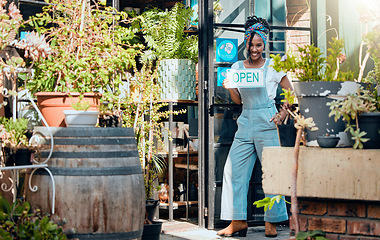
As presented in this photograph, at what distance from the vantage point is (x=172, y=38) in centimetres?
598

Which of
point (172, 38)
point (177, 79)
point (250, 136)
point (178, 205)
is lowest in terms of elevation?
point (178, 205)

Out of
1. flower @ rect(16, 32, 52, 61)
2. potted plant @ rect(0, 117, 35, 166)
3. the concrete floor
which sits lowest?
the concrete floor

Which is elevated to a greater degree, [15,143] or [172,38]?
[172,38]

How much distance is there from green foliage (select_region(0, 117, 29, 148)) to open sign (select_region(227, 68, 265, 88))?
2031mm

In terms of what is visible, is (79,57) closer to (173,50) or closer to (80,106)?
(80,106)

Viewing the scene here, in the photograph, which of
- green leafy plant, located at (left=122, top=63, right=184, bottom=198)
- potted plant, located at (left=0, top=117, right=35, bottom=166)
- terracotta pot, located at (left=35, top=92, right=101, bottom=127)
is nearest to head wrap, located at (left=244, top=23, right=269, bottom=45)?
green leafy plant, located at (left=122, top=63, right=184, bottom=198)

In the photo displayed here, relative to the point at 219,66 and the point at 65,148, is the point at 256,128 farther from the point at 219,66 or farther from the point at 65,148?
the point at 65,148

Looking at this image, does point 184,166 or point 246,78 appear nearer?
point 246,78

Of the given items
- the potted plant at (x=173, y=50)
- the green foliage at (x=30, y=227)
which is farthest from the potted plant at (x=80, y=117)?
the potted plant at (x=173, y=50)

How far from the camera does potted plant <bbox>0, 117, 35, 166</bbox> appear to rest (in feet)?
10.0

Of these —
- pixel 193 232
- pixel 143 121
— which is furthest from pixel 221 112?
pixel 193 232

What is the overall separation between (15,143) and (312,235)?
173cm

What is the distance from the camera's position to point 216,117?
5270mm

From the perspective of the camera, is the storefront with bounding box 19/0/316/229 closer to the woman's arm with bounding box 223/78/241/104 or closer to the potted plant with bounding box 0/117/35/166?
the woman's arm with bounding box 223/78/241/104
